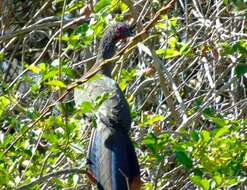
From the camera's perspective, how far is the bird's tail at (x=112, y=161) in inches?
180

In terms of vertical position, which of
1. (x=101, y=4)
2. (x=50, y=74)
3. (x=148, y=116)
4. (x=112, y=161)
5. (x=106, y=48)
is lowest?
(x=112, y=161)

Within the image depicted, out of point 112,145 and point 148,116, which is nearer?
point 148,116

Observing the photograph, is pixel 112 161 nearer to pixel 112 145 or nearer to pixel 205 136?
pixel 112 145

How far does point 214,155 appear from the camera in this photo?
13.6 feet

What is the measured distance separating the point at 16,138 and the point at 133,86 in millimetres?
1503

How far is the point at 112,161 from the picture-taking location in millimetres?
4688

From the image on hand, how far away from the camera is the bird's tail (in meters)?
→ 4.58

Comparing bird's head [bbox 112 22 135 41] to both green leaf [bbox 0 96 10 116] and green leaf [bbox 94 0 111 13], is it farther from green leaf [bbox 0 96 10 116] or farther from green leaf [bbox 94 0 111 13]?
green leaf [bbox 0 96 10 116]

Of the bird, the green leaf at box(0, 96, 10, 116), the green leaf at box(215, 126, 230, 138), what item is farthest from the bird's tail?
the green leaf at box(215, 126, 230, 138)

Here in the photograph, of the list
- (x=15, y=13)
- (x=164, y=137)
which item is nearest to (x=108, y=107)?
(x=164, y=137)

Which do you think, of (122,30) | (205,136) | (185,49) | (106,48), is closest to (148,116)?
(185,49)

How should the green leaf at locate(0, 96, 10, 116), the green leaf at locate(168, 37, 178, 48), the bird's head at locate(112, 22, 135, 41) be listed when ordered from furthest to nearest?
the bird's head at locate(112, 22, 135, 41) → the green leaf at locate(168, 37, 178, 48) → the green leaf at locate(0, 96, 10, 116)

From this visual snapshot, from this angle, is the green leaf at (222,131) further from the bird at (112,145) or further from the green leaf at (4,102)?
the green leaf at (4,102)

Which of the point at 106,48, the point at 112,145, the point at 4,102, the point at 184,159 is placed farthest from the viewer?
the point at 106,48
